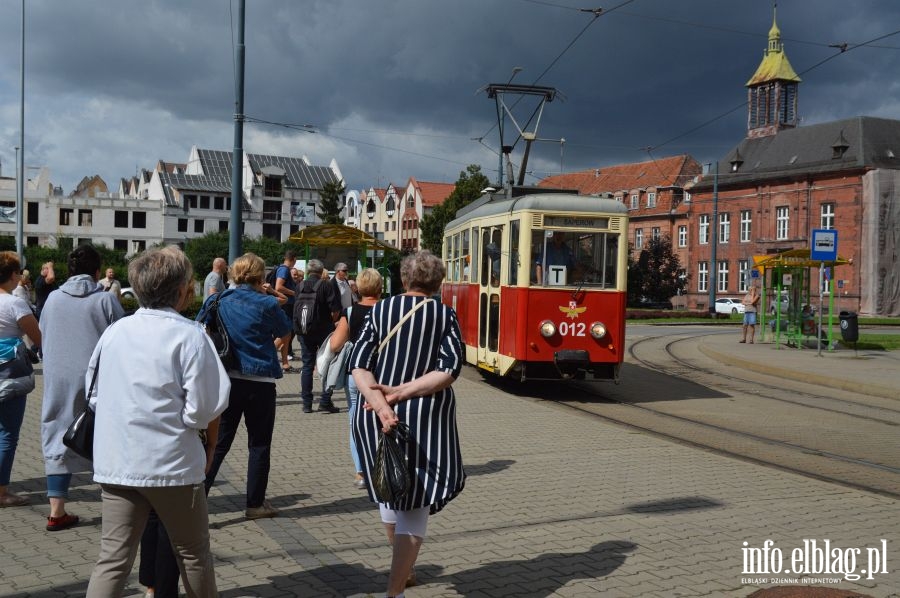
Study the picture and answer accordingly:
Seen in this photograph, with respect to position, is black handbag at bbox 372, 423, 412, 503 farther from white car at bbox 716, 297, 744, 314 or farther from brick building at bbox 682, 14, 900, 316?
white car at bbox 716, 297, 744, 314

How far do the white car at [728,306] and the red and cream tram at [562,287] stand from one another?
53.9m

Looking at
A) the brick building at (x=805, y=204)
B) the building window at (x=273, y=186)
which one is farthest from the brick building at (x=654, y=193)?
the building window at (x=273, y=186)

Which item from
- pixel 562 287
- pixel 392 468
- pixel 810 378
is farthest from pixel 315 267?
pixel 810 378

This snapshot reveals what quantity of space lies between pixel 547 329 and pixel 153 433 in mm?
10157

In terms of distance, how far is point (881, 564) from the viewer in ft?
18.1

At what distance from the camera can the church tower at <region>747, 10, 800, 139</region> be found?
271ft

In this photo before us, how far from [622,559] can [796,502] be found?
2321 millimetres

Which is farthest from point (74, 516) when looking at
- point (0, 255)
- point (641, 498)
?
point (641, 498)

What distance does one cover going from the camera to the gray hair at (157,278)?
398 cm

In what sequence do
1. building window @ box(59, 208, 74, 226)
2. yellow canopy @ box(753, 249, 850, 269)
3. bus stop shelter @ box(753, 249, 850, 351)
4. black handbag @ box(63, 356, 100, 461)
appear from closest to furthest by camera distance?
black handbag @ box(63, 356, 100, 461) < yellow canopy @ box(753, 249, 850, 269) < bus stop shelter @ box(753, 249, 850, 351) < building window @ box(59, 208, 74, 226)

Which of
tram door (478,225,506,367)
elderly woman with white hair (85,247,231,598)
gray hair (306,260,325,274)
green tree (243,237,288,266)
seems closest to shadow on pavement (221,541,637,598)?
elderly woman with white hair (85,247,231,598)

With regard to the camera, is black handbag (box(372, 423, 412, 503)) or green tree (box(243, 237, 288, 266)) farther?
green tree (box(243, 237, 288, 266))

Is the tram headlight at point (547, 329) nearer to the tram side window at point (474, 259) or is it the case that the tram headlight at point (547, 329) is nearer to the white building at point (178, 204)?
the tram side window at point (474, 259)

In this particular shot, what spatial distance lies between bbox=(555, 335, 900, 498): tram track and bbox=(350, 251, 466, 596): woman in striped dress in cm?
505
